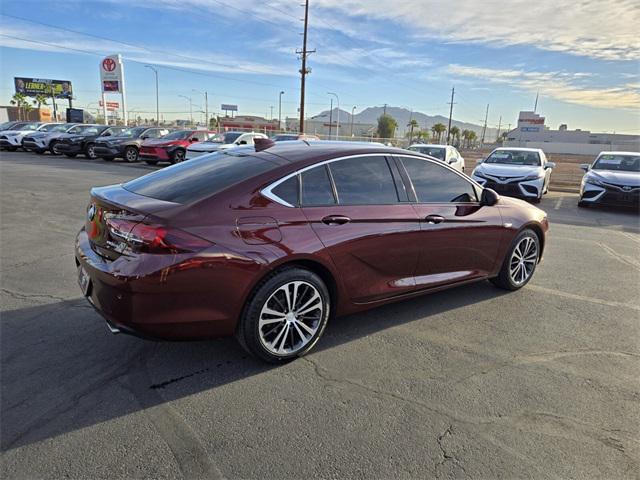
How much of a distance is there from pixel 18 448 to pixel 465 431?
2.52 metres

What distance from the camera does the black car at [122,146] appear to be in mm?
19812

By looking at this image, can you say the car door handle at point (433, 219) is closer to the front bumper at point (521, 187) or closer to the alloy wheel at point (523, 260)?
the alloy wheel at point (523, 260)

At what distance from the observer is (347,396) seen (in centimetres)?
292

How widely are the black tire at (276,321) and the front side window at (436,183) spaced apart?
54.2 inches

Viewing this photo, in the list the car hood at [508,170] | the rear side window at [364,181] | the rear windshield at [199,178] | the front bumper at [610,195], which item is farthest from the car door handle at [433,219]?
the front bumper at [610,195]

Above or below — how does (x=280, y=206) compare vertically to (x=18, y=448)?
above

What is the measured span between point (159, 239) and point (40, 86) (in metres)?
89.9

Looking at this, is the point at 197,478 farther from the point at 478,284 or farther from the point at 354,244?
the point at 478,284

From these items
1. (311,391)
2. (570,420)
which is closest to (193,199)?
(311,391)

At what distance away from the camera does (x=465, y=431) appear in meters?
2.63

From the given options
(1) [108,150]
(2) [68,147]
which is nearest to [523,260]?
(1) [108,150]

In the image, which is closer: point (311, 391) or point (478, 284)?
point (311, 391)

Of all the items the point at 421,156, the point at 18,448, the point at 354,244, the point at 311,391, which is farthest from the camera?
the point at 421,156

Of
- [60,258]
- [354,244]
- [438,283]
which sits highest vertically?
[354,244]
